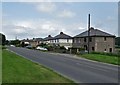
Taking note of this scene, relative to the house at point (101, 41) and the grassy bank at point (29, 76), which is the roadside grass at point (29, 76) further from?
the house at point (101, 41)

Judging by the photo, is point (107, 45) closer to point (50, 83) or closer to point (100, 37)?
point (100, 37)

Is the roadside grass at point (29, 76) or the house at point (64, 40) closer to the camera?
the roadside grass at point (29, 76)


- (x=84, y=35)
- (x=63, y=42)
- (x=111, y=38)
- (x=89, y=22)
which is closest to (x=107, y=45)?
(x=111, y=38)

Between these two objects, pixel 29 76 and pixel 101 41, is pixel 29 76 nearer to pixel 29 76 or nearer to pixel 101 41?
pixel 29 76

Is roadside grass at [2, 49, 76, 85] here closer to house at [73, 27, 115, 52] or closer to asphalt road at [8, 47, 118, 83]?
asphalt road at [8, 47, 118, 83]

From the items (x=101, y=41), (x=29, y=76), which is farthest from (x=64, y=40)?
(x=29, y=76)

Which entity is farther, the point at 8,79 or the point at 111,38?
the point at 111,38

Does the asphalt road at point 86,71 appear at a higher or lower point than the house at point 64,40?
lower

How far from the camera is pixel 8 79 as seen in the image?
15.1 metres

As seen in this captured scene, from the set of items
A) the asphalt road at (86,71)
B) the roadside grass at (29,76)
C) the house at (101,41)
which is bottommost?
the asphalt road at (86,71)

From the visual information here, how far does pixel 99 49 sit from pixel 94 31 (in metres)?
6.72

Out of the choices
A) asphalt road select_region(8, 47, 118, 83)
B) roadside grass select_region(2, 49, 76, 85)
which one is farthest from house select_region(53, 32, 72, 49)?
roadside grass select_region(2, 49, 76, 85)

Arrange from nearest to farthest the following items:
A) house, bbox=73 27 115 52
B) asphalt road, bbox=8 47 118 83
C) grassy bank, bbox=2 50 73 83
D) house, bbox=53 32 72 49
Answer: grassy bank, bbox=2 50 73 83 → asphalt road, bbox=8 47 118 83 → house, bbox=73 27 115 52 → house, bbox=53 32 72 49

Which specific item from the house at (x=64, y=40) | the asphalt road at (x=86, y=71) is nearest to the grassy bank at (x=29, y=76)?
the asphalt road at (x=86, y=71)
